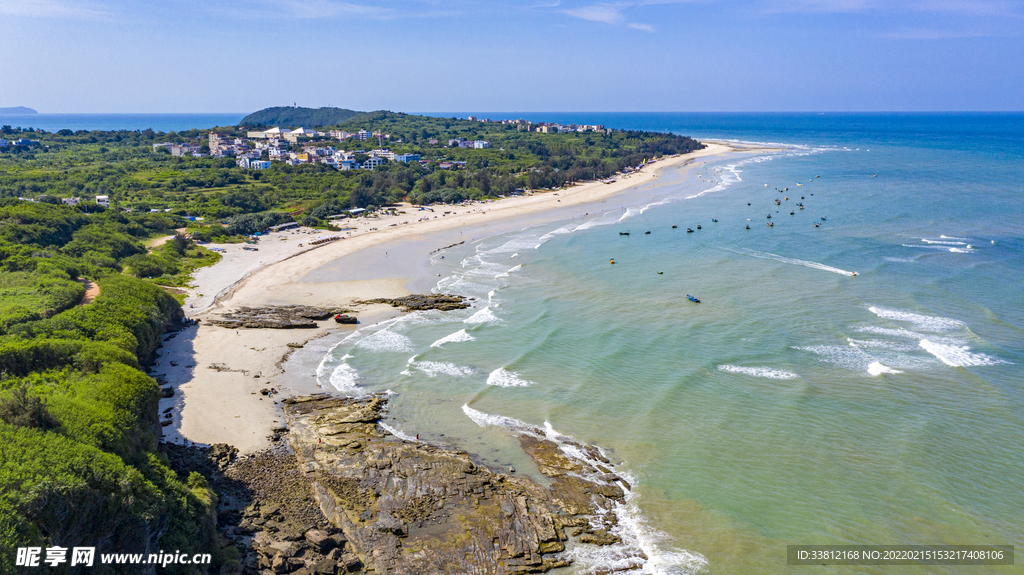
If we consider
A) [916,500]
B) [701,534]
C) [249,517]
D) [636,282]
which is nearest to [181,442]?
[249,517]

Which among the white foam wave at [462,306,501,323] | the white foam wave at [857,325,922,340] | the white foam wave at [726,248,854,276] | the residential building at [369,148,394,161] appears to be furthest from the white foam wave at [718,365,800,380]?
the residential building at [369,148,394,161]

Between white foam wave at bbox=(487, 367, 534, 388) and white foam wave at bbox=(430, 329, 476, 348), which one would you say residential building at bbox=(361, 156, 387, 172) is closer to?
white foam wave at bbox=(430, 329, 476, 348)

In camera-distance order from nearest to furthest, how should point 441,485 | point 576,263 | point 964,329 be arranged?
point 441,485, point 964,329, point 576,263

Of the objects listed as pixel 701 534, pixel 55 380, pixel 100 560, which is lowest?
pixel 701 534

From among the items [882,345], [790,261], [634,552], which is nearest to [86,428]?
[634,552]

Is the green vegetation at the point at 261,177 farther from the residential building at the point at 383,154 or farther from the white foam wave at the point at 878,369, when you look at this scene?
the white foam wave at the point at 878,369

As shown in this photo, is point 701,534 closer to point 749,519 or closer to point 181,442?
point 749,519
